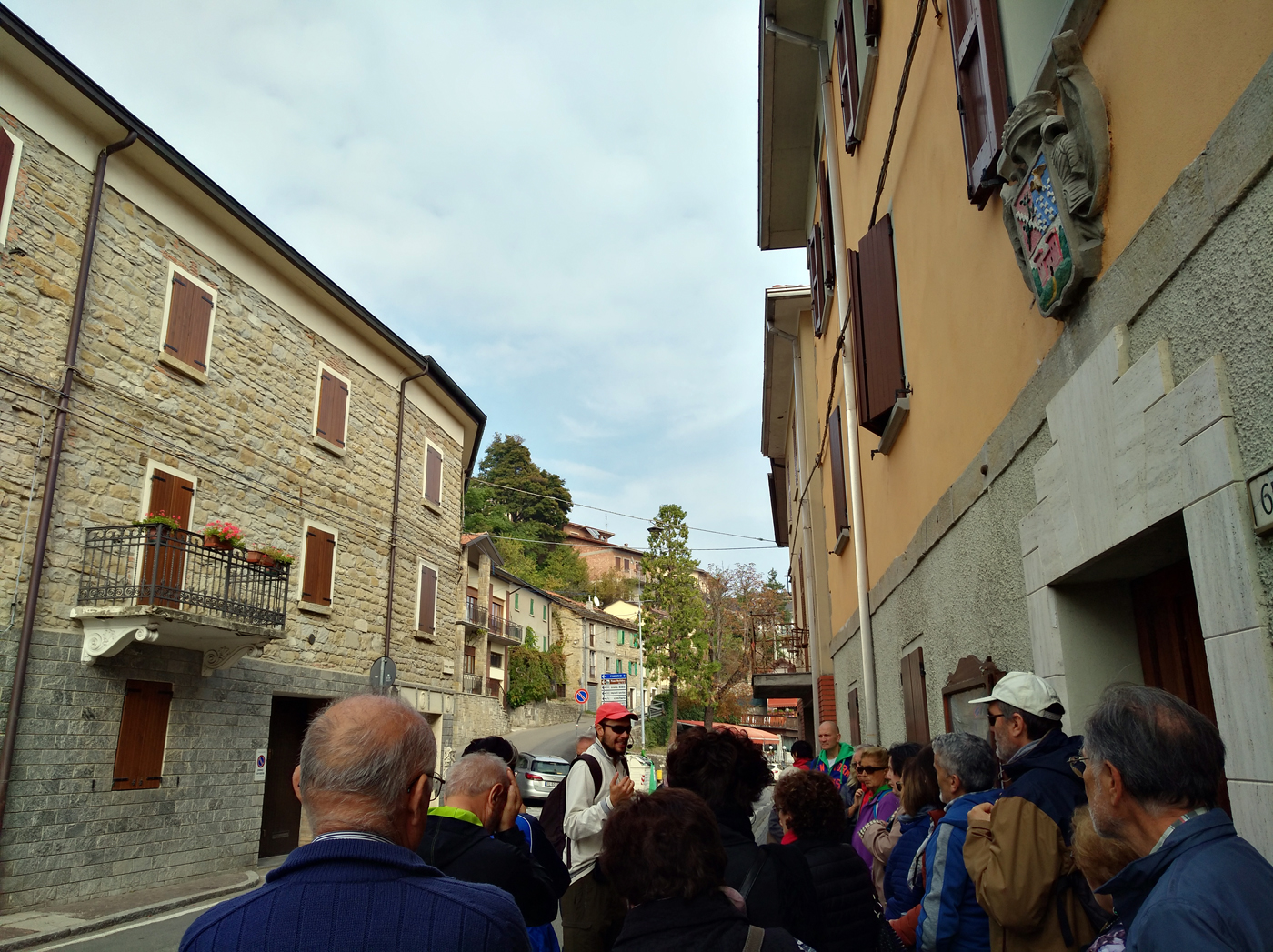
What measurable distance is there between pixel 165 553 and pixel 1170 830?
522 inches

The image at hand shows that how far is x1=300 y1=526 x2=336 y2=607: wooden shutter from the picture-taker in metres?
16.9

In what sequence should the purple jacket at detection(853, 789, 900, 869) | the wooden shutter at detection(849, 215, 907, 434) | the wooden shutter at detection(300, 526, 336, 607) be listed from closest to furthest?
the purple jacket at detection(853, 789, 900, 869)
the wooden shutter at detection(849, 215, 907, 434)
the wooden shutter at detection(300, 526, 336, 607)

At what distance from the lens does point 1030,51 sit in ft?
13.4

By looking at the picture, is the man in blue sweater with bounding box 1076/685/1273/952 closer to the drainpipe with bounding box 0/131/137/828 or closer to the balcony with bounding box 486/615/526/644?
the drainpipe with bounding box 0/131/137/828

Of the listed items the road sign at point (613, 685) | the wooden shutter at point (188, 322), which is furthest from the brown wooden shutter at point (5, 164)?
the road sign at point (613, 685)

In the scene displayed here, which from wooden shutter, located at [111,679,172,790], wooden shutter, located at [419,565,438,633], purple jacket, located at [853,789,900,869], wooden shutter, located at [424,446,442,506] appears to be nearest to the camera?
purple jacket, located at [853,789,900,869]

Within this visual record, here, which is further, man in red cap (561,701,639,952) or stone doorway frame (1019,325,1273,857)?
man in red cap (561,701,639,952)

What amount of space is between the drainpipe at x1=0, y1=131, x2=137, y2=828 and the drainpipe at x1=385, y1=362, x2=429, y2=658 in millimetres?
8661

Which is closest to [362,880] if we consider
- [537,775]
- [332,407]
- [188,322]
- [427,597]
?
[188,322]

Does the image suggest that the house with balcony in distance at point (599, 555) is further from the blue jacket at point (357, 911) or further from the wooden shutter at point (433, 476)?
the blue jacket at point (357, 911)

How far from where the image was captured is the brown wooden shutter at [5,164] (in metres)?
11.1

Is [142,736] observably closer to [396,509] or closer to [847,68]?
[396,509]

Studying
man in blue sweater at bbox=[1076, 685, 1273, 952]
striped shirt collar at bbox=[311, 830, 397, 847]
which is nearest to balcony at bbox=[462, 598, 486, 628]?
striped shirt collar at bbox=[311, 830, 397, 847]

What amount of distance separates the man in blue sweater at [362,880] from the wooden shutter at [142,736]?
1249 centimetres
